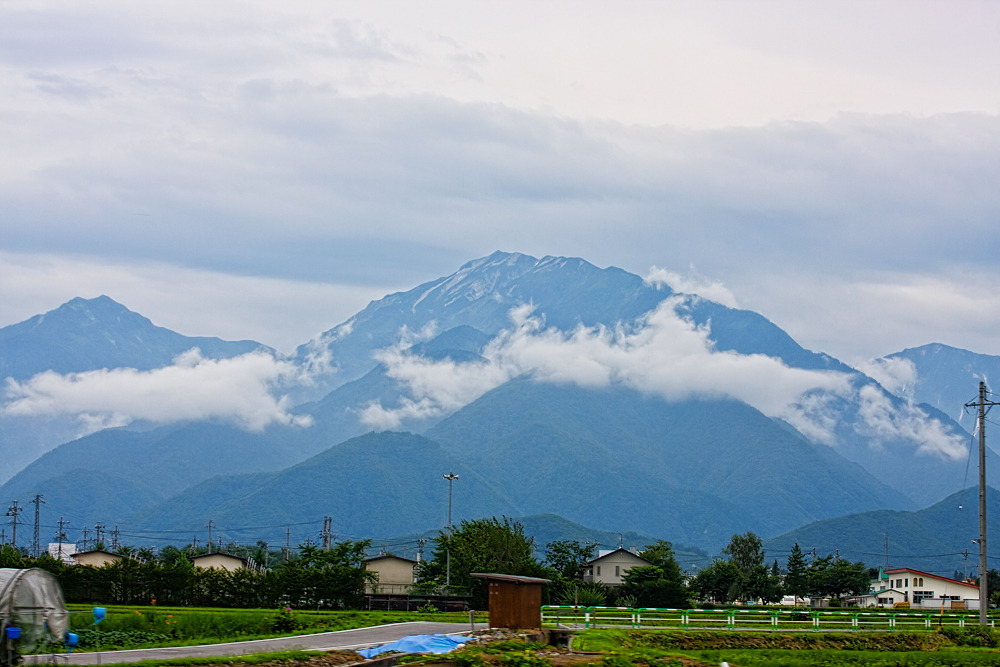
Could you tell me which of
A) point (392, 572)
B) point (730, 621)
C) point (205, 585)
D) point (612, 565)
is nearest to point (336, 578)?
point (205, 585)

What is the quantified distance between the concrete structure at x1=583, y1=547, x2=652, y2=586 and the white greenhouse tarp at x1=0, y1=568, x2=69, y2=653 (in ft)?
275

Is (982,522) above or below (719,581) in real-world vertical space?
above

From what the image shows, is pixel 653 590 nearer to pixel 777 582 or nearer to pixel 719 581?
pixel 719 581

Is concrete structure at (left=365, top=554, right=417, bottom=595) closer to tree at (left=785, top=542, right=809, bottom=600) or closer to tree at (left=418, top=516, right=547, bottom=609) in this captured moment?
tree at (left=418, top=516, right=547, bottom=609)

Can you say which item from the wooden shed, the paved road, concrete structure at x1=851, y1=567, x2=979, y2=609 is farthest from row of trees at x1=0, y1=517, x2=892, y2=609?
concrete structure at x1=851, y1=567, x2=979, y2=609

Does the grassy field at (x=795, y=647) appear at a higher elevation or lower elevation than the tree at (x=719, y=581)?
higher

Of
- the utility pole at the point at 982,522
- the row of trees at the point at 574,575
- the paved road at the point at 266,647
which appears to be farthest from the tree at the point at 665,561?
the paved road at the point at 266,647

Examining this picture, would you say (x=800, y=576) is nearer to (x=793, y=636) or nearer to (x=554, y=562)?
(x=554, y=562)

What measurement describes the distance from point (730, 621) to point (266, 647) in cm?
2620

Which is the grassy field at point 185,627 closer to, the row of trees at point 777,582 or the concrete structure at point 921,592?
the row of trees at point 777,582

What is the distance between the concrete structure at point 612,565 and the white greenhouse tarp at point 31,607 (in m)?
83.8

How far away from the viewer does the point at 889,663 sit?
1453 inches

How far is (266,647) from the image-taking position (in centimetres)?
3148

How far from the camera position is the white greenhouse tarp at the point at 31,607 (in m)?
24.1
